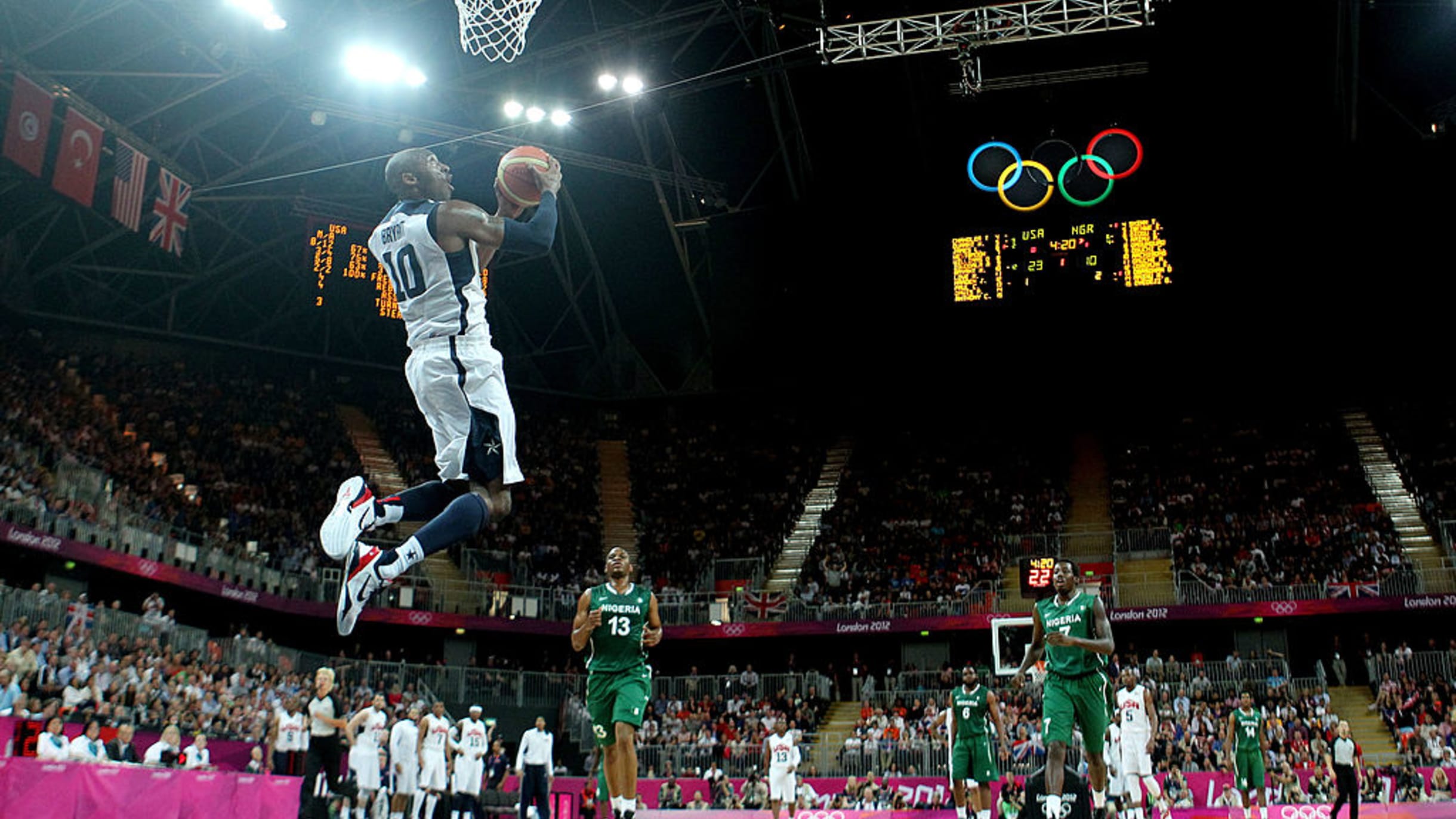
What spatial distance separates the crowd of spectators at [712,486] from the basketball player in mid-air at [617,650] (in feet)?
84.3

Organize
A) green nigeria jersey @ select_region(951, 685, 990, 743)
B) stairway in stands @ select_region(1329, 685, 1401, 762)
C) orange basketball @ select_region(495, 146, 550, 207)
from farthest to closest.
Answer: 1. stairway in stands @ select_region(1329, 685, 1401, 762)
2. green nigeria jersey @ select_region(951, 685, 990, 743)
3. orange basketball @ select_region(495, 146, 550, 207)

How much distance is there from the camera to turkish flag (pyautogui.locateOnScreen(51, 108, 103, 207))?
23.0 metres

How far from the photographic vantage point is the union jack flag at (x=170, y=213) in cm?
2588

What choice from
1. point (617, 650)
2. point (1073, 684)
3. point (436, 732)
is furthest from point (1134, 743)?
point (617, 650)

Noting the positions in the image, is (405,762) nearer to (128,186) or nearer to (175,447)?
(128,186)

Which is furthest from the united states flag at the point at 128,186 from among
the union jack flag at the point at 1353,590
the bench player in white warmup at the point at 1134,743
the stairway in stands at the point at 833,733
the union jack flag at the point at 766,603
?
the union jack flag at the point at 1353,590

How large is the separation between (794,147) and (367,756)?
21005mm

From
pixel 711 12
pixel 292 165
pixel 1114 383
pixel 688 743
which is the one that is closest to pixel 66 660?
pixel 688 743

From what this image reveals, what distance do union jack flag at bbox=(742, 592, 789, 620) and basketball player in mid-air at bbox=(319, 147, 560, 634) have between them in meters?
26.6

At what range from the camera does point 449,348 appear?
273 inches

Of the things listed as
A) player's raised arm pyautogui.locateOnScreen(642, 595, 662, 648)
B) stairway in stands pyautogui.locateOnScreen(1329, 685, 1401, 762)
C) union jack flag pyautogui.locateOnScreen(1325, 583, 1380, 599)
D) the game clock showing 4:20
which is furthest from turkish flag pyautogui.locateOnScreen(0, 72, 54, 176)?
union jack flag pyautogui.locateOnScreen(1325, 583, 1380, 599)

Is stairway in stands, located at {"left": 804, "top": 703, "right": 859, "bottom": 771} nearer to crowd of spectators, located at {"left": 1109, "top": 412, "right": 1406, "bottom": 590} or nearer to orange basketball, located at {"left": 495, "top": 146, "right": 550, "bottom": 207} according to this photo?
crowd of spectators, located at {"left": 1109, "top": 412, "right": 1406, "bottom": 590}

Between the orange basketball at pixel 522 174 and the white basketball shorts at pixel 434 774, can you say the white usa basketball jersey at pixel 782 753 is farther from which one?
the orange basketball at pixel 522 174

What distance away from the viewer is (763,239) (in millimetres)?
34000
